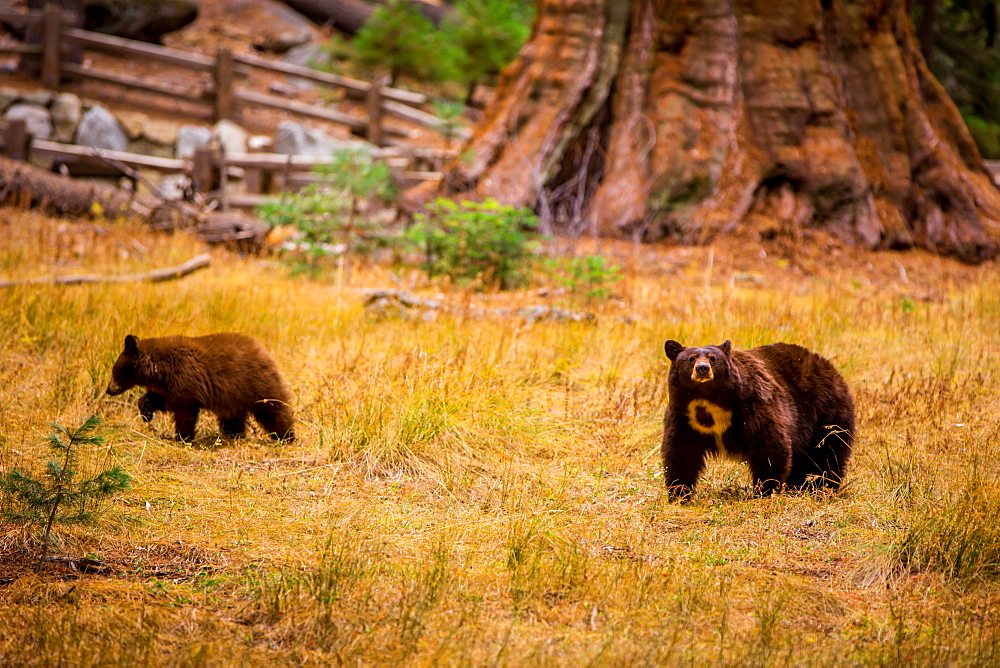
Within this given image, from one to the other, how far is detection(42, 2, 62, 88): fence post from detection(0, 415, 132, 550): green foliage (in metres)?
17.8

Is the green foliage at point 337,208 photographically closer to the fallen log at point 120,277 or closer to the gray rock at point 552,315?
the fallen log at point 120,277

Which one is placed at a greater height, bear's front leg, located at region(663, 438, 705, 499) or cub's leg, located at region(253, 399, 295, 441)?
bear's front leg, located at region(663, 438, 705, 499)

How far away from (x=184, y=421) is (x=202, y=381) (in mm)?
301

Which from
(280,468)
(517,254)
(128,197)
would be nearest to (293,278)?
(517,254)

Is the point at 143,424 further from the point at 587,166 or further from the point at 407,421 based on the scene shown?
the point at 587,166

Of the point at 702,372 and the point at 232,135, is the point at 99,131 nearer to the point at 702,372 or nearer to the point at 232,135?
the point at 232,135

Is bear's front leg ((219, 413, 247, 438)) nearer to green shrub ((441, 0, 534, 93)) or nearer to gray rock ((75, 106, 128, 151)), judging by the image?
gray rock ((75, 106, 128, 151))

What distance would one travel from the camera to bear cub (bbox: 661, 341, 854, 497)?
4809 mm

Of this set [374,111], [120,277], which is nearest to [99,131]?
[374,111]

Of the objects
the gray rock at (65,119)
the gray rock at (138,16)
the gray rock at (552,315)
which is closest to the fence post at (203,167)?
the gray rock at (65,119)

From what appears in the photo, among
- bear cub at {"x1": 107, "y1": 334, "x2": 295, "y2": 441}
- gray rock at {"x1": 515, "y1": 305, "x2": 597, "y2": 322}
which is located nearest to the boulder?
gray rock at {"x1": 515, "y1": 305, "x2": 597, "y2": 322}

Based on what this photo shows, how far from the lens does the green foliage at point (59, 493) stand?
3777mm

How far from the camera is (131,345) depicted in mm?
5648

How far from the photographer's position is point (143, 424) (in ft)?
19.5
